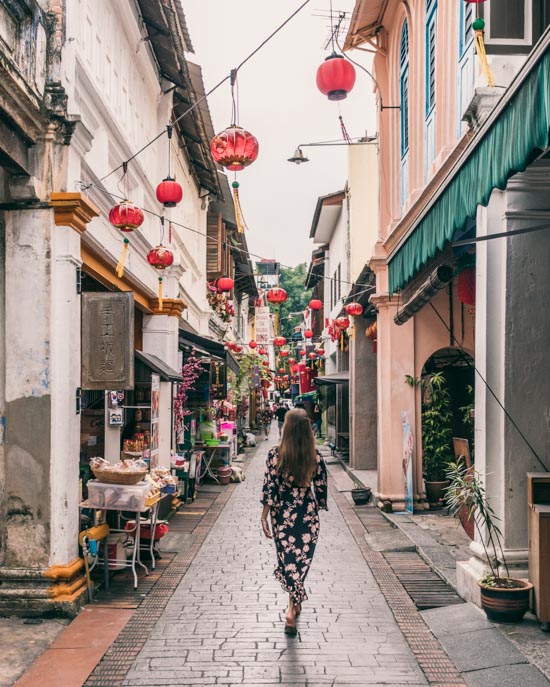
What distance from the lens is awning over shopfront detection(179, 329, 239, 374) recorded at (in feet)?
51.1

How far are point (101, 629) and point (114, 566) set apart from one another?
1.81 m

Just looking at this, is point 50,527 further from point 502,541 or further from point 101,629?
point 502,541

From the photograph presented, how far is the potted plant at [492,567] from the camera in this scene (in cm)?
614

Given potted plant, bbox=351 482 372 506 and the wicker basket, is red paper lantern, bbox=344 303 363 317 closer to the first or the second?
potted plant, bbox=351 482 372 506

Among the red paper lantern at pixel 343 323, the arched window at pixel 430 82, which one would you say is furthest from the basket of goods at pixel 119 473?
the red paper lantern at pixel 343 323

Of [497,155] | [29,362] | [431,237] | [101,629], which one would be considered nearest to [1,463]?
[29,362]

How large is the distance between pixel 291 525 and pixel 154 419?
5.30 m

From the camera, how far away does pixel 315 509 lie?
6770mm

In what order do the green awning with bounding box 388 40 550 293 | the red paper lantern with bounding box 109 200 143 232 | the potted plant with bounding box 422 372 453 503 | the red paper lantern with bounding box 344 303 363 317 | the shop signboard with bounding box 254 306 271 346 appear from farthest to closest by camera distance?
the shop signboard with bounding box 254 306 271 346
the red paper lantern with bounding box 344 303 363 317
the potted plant with bounding box 422 372 453 503
the red paper lantern with bounding box 109 200 143 232
the green awning with bounding box 388 40 550 293

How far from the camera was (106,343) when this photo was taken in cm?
783

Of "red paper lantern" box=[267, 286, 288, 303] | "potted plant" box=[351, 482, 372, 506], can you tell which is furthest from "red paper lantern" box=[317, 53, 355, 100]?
"red paper lantern" box=[267, 286, 288, 303]

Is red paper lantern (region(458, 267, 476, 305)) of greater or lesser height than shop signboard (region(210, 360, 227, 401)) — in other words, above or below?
above

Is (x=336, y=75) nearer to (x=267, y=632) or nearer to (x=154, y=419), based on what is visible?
(x=267, y=632)

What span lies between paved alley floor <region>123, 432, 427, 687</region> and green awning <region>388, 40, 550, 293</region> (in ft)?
11.2
